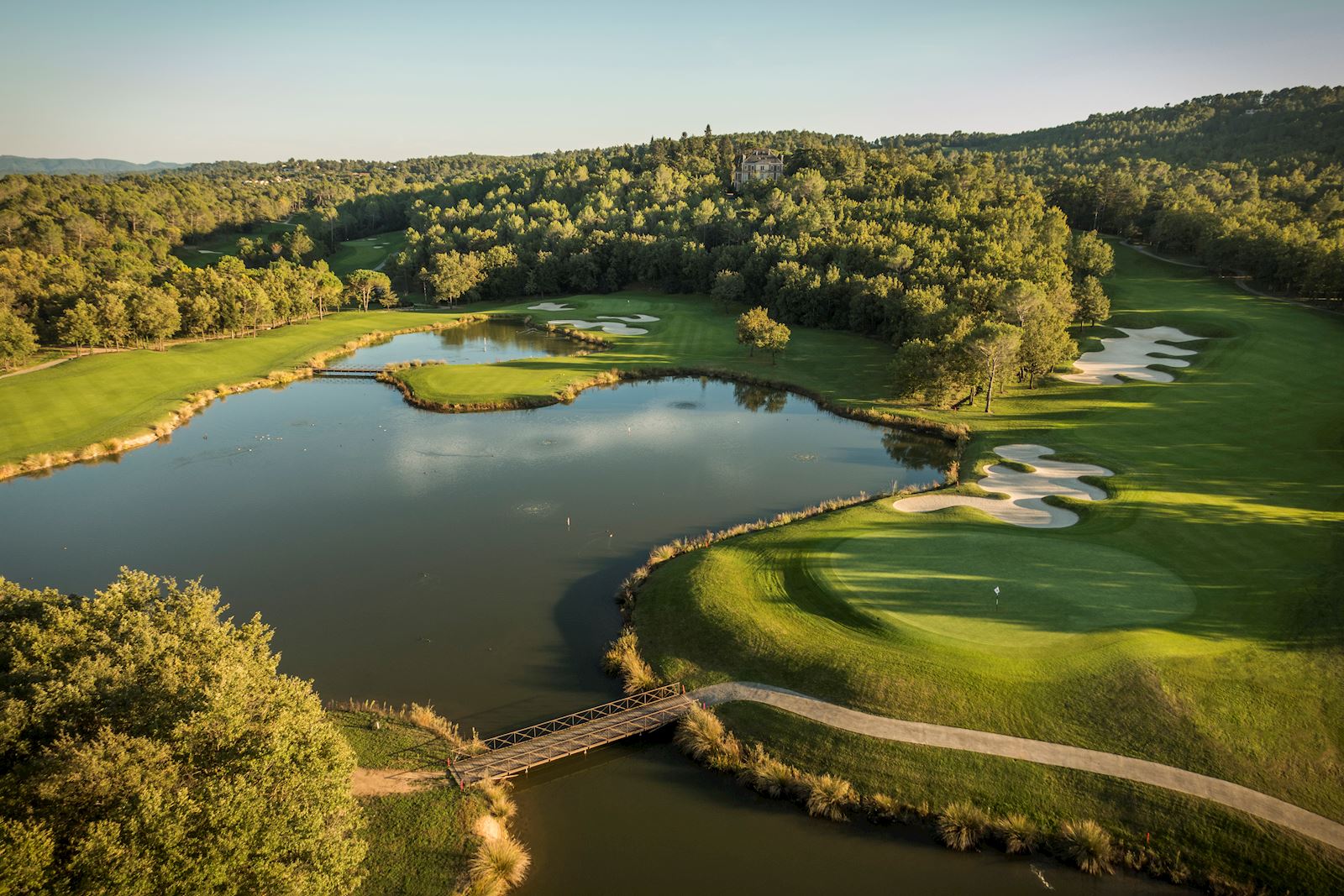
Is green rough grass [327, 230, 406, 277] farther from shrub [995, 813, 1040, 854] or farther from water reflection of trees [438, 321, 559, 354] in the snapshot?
shrub [995, 813, 1040, 854]

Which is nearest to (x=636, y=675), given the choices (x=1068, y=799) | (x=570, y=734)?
(x=570, y=734)

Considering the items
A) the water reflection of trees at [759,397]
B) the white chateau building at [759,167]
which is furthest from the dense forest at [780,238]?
the water reflection of trees at [759,397]

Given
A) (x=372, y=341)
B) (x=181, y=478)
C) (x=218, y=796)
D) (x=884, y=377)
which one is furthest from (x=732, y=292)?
(x=218, y=796)

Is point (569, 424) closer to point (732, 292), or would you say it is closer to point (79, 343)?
point (732, 292)

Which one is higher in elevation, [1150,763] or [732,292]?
[732,292]

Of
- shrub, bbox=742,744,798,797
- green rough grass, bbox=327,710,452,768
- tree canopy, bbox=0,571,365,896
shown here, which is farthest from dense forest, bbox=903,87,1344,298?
tree canopy, bbox=0,571,365,896
